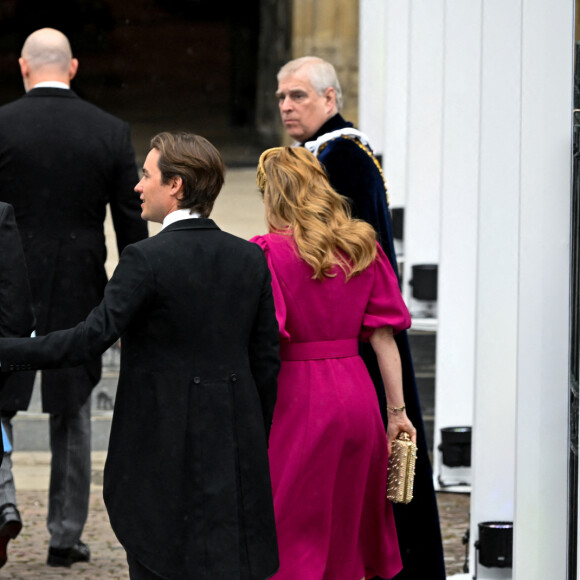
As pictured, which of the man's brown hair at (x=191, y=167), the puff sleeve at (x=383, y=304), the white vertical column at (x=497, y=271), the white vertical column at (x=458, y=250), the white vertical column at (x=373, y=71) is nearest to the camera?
the man's brown hair at (x=191, y=167)

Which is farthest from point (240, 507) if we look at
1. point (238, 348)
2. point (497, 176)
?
point (497, 176)

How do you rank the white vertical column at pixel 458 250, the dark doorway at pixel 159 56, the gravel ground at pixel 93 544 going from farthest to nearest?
the dark doorway at pixel 159 56 → the white vertical column at pixel 458 250 → the gravel ground at pixel 93 544

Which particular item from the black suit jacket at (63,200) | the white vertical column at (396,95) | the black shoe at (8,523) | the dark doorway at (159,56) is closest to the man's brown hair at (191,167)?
the black shoe at (8,523)

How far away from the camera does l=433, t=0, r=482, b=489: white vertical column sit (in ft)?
22.7

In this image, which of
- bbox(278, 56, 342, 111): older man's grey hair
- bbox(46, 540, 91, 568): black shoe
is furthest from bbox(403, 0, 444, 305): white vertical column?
bbox(46, 540, 91, 568): black shoe

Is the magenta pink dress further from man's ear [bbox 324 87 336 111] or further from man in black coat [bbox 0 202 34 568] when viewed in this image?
man's ear [bbox 324 87 336 111]

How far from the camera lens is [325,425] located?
4199mm

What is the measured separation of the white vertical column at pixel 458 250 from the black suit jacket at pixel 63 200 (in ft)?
6.14

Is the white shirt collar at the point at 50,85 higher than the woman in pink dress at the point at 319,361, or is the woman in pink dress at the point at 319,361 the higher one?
the white shirt collar at the point at 50,85

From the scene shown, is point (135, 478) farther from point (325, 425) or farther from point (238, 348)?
point (325, 425)

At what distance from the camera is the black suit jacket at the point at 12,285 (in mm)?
3998

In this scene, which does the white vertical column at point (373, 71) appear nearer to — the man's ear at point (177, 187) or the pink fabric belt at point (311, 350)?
the pink fabric belt at point (311, 350)

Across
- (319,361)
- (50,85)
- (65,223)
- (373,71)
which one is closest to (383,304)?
(319,361)

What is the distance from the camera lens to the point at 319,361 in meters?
4.24
